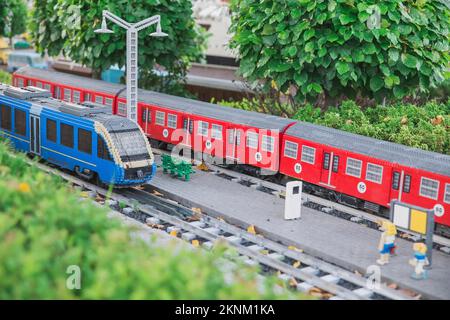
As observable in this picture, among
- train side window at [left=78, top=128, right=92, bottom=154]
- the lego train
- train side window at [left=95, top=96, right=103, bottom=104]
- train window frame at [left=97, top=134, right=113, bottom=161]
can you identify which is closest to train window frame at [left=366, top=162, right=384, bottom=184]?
the lego train

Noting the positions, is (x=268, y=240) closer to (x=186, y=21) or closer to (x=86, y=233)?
(x=86, y=233)

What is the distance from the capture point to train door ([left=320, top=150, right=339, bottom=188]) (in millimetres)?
20984

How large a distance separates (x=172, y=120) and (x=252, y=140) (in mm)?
4438

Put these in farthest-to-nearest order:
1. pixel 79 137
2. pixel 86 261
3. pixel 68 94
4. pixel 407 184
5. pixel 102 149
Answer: pixel 68 94, pixel 79 137, pixel 102 149, pixel 407 184, pixel 86 261

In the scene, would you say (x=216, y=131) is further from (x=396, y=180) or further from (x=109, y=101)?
(x=396, y=180)

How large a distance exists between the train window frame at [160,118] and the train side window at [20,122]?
18.3 feet

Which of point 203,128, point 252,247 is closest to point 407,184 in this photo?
point 252,247

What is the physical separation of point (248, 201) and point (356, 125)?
5.72m

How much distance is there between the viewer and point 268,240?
1769 cm

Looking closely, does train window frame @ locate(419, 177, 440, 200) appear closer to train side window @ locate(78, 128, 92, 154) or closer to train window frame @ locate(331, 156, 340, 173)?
train window frame @ locate(331, 156, 340, 173)

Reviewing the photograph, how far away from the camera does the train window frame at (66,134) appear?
71.5ft

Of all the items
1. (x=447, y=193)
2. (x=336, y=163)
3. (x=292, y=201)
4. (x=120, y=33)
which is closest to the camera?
(x=447, y=193)

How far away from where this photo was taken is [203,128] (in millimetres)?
25234
